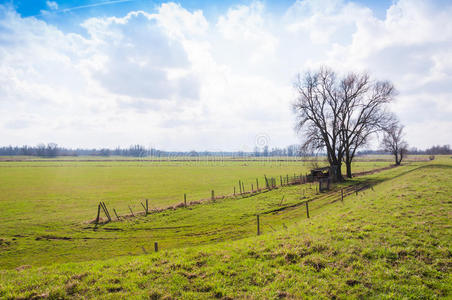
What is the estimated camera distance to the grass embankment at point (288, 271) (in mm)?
6199

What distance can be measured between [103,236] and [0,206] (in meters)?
20.7

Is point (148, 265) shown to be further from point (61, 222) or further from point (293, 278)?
point (61, 222)

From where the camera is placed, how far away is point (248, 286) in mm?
6527

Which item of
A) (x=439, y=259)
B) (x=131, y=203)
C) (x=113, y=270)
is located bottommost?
(x=131, y=203)

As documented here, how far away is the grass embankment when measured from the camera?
620 centimetres

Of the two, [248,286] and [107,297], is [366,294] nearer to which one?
[248,286]

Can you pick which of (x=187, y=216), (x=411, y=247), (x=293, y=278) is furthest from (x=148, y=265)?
(x=187, y=216)

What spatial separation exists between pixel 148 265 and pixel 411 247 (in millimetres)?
8993

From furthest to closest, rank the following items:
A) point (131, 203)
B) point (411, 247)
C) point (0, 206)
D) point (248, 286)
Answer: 1. point (131, 203)
2. point (0, 206)
3. point (411, 247)
4. point (248, 286)

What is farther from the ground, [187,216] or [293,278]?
[293,278]

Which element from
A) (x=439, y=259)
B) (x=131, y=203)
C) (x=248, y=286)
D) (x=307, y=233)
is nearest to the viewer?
(x=248, y=286)

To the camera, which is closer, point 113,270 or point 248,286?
point 248,286

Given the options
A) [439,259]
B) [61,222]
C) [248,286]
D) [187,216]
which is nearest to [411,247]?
[439,259]

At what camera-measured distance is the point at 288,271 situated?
7066 millimetres
